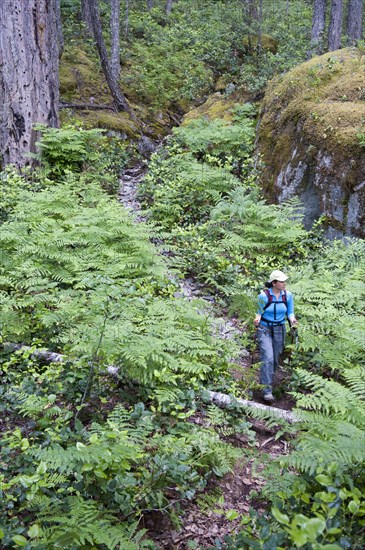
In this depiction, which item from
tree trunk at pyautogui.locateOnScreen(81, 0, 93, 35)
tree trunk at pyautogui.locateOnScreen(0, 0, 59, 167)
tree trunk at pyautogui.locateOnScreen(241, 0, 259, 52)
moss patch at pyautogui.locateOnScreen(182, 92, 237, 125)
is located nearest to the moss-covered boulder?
moss patch at pyautogui.locateOnScreen(182, 92, 237, 125)

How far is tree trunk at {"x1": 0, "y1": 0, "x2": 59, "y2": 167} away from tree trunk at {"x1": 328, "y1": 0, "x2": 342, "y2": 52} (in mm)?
10547

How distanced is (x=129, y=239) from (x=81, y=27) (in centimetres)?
1661

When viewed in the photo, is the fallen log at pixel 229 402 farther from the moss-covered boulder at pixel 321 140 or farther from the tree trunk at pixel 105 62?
the tree trunk at pixel 105 62

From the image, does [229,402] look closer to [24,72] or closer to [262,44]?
[24,72]

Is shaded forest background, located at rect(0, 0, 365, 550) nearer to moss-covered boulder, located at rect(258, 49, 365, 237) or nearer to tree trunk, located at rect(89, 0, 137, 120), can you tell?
tree trunk, located at rect(89, 0, 137, 120)

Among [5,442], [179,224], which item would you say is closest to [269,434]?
[5,442]

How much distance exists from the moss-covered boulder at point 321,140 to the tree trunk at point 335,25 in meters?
5.47

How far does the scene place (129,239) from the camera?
7590mm

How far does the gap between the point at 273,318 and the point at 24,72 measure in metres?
8.56

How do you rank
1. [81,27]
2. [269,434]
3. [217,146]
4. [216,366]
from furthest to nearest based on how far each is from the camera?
[81,27]
[217,146]
[216,366]
[269,434]

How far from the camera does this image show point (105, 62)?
48.0 ft

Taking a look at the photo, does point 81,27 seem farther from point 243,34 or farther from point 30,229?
point 30,229

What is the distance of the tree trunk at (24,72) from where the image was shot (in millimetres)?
10055

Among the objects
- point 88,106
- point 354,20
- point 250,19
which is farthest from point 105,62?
point 354,20
